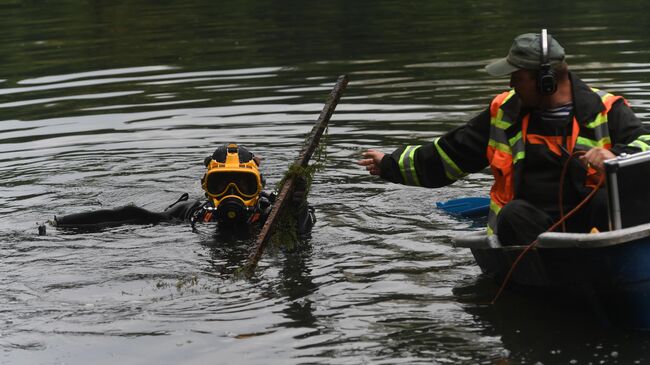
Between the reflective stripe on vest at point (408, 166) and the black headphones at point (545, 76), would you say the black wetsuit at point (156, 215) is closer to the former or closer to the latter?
the reflective stripe on vest at point (408, 166)

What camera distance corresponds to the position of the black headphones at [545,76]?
693 cm

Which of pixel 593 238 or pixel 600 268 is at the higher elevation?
pixel 593 238

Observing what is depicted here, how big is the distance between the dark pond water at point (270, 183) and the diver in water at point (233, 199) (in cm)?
16

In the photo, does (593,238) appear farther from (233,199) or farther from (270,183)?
(270,183)

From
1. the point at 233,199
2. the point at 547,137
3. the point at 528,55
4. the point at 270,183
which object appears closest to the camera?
the point at 528,55

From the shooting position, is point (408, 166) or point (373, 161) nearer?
point (408, 166)

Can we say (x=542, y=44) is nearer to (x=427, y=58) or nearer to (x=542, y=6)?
(x=427, y=58)

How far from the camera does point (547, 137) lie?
7.21 metres

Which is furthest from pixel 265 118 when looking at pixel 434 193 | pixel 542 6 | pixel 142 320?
pixel 542 6

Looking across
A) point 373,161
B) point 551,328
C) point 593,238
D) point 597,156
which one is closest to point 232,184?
point 373,161

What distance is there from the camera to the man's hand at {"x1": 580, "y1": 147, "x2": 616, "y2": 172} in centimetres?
657

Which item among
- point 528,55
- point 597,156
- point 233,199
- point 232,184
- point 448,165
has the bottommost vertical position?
point 233,199

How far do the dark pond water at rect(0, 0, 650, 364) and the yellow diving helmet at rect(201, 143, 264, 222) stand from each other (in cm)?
30

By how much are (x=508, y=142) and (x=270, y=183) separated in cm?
446
